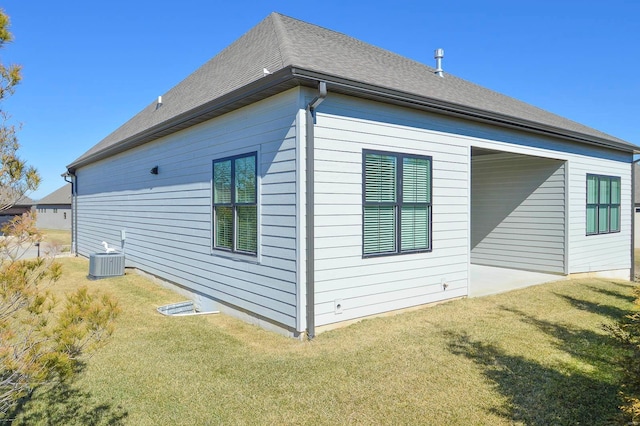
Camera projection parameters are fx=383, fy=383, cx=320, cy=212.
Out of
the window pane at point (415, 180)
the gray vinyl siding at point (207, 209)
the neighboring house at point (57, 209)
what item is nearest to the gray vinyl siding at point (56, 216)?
the neighboring house at point (57, 209)

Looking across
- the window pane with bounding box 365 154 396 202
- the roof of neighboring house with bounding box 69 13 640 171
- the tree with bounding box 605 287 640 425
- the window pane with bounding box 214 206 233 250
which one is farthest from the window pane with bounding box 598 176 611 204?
the window pane with bounding box 214 206 233 250

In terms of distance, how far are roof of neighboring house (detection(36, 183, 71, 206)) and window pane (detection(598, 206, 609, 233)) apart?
37.9 m

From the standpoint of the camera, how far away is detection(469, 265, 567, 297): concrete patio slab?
8.01m

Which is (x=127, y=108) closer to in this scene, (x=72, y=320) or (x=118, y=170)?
(x=118, y=170)

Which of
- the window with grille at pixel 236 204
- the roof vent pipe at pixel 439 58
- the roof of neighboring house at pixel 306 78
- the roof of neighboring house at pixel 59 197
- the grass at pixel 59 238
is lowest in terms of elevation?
the grass at pixel 59 238

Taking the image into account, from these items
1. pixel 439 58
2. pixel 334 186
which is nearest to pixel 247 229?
pixel 334 186

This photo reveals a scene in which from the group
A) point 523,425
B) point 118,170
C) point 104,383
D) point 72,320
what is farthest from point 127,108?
point 523,425

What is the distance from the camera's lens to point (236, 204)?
6453 mm

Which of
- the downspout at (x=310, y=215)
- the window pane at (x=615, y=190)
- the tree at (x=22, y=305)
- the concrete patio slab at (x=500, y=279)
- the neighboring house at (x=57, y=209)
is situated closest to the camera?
the tree at (x=22, y=305)

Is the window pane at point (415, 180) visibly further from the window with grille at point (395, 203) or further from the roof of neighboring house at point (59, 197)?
the roof of neighboring house at point (59, 197)

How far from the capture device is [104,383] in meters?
3.86

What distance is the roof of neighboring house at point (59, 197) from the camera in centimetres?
3502

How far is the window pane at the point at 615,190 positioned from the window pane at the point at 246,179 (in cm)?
1079

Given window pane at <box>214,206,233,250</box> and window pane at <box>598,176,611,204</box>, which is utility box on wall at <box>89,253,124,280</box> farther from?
window pane at <box>598,176,611,204</box>
